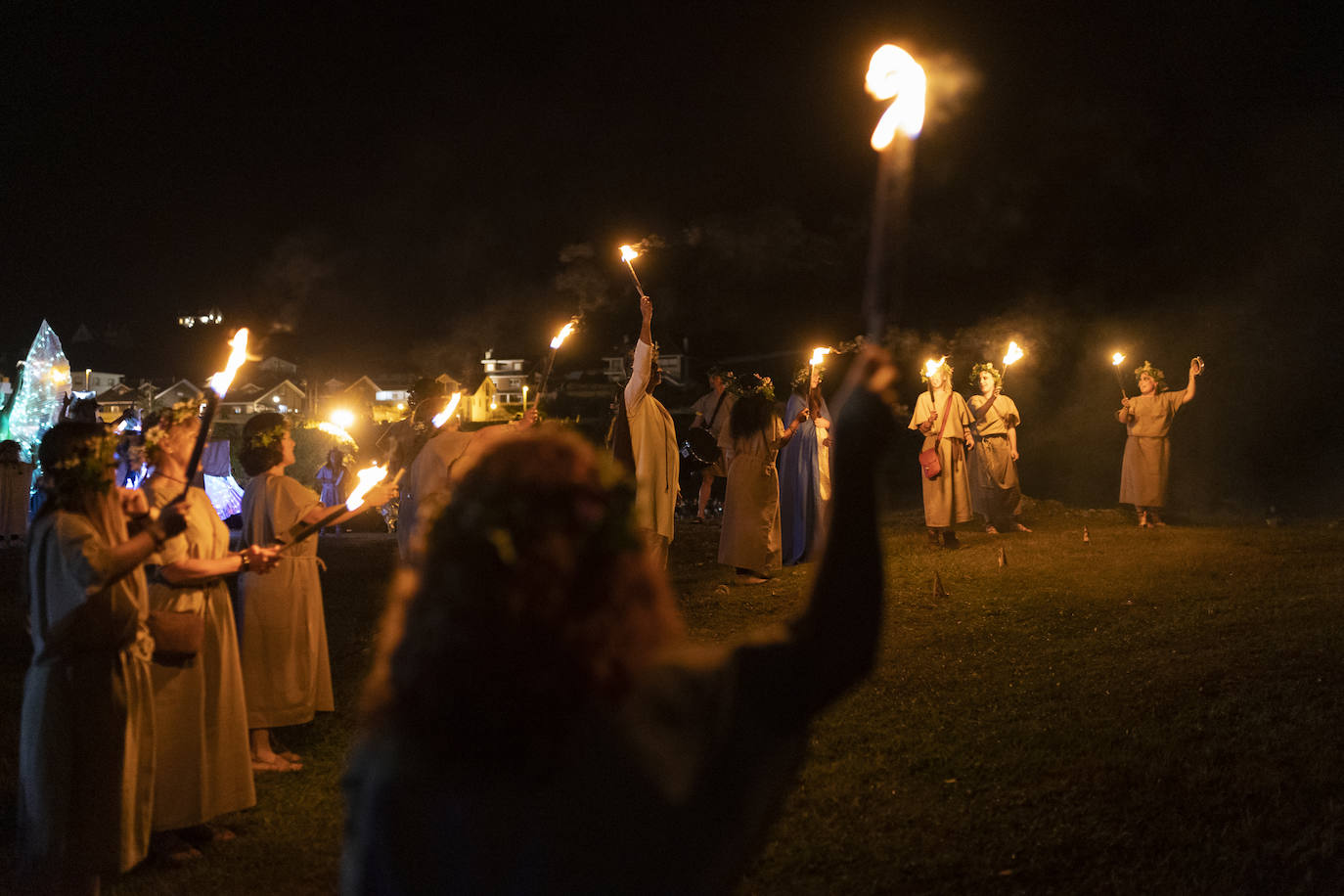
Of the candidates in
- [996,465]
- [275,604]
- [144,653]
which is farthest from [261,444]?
[996,465]

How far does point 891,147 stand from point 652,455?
307 inches

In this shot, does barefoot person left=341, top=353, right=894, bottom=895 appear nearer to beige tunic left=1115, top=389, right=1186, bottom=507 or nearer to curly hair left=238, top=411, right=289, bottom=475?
curly hair left=238, top=411, right=289, bottom=475

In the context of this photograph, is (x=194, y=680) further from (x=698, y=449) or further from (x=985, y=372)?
(x=698, y=449)

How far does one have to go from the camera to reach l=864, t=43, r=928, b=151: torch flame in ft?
8.16

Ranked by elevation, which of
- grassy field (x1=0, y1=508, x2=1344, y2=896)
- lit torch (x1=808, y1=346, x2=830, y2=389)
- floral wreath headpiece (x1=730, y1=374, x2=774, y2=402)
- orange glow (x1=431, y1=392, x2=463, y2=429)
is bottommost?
grassy field (x1=0, y1=508, x2=1344, y2=896)

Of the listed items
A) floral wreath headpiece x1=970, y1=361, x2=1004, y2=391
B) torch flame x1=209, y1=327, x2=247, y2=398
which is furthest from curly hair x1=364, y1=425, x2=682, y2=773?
floral wreath headpiece x1=970, y1=361, x2=1004, y2=391

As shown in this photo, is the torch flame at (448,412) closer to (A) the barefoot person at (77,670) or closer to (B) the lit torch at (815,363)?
(A) the barefoot person at (77,670)

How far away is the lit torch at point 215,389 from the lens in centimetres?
401

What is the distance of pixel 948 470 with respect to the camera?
1473 centimetres

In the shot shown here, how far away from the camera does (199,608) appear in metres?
4.95

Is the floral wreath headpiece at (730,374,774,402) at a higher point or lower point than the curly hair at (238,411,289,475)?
higher

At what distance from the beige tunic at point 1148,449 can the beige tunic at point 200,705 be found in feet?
50.7

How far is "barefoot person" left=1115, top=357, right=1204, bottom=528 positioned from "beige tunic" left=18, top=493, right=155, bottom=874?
52.1 feet

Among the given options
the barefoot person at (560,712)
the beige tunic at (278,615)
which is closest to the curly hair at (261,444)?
the beige tunic at (278,615)
